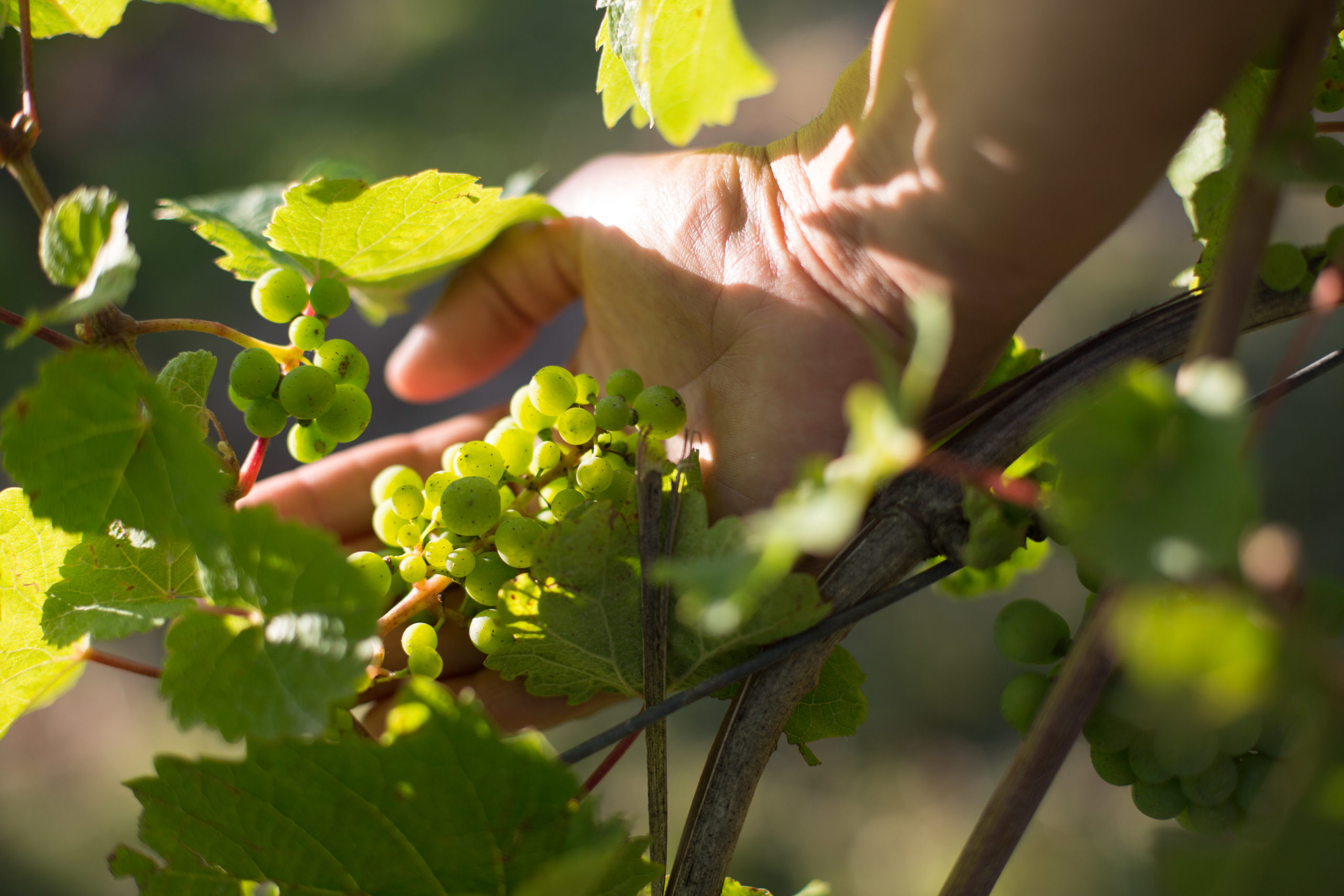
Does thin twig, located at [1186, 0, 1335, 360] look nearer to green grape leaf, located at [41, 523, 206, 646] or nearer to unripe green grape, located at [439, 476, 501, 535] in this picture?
unripe green grape, located at [439, 476, 501, 535]

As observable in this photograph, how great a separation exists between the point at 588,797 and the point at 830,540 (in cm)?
22

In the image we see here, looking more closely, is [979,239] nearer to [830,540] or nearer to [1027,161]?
[1027,161]

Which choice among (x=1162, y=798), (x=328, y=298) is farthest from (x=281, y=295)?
(x=1162, y=798)

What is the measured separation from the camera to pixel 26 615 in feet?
1.71

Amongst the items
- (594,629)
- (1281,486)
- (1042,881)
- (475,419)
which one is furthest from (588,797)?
(1281,486)

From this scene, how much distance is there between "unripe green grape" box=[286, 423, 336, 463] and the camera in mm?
600

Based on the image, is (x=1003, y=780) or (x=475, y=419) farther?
(x=475, y=419)

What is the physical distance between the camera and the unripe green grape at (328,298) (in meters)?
0.60

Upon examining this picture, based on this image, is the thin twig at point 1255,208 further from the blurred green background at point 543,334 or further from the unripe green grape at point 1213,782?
the blurred green background at point 543,334

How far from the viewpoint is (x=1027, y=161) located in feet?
1.61

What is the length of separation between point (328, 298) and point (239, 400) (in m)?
0.09

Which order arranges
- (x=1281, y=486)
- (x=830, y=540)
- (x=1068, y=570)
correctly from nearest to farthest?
(x=830, y=540)
(x=1281, y=486)
(x=1068, y=570)

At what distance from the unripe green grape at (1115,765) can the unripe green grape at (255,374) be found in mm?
545

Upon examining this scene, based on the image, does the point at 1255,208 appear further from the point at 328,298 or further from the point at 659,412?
the point at 328,298
